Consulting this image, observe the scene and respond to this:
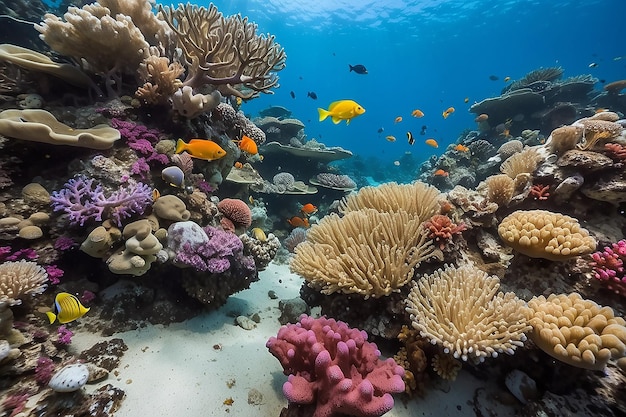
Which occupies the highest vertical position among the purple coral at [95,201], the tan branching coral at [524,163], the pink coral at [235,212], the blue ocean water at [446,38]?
the blue ocean water at [446,38]

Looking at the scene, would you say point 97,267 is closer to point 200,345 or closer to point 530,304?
point 200,345

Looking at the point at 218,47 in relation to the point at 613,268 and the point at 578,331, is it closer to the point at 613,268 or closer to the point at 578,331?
the point at 578,331

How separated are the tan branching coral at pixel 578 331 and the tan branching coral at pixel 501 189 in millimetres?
1476

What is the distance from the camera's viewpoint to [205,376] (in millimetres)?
2697

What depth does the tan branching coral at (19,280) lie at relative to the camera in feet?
7.44

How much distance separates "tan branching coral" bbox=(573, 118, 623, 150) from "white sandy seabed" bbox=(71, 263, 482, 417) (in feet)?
10.4

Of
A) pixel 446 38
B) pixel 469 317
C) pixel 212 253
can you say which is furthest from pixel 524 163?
pixel 446 38

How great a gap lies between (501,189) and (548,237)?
3.41 feet

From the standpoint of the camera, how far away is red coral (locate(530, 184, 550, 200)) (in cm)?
335

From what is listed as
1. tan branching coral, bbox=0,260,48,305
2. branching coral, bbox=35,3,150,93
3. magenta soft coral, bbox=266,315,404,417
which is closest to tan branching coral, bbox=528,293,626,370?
magenta soft coral, bbox=266,315,404,417

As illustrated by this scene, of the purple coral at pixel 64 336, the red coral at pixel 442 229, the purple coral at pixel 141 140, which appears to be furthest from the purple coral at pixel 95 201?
the red coral at pixel 442 229

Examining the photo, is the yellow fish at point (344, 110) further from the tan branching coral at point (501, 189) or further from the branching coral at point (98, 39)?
the branching coral at point (98, 39)

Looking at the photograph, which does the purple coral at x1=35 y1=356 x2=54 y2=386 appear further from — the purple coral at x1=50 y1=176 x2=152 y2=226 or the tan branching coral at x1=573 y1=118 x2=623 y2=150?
the tan branching coral at x1=573 y1=118 x2=623 y2=150

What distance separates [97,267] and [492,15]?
173 ft
